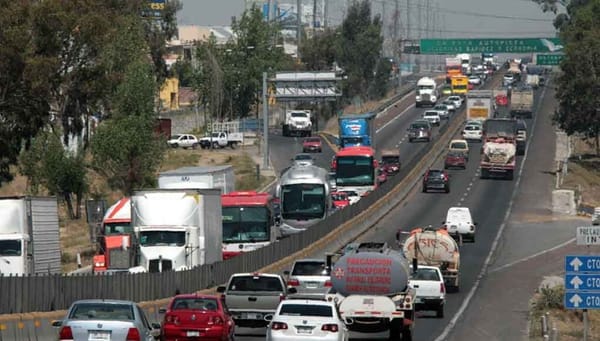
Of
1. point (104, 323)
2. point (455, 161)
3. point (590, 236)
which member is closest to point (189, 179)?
point (590, 236)

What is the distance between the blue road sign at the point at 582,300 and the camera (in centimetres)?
2602

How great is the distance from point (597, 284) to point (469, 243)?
40237 mm

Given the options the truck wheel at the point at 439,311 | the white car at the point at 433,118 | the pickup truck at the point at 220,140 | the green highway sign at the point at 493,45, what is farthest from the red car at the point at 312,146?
the truck wheel at the point at 439,311

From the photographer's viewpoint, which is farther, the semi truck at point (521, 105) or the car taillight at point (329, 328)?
the semi truck at point (521, 105)

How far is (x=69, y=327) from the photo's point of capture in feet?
76.9

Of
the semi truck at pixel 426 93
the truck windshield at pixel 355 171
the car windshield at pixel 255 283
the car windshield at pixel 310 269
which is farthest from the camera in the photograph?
the semi truck at pixel 426 93

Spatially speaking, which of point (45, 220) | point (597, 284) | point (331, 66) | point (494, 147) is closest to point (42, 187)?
point (494, 147)

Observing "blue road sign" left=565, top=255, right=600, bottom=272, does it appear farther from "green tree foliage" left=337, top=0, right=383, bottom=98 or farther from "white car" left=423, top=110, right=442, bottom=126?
"green tree foliage" left=337, top=0, right=383, bottom=98

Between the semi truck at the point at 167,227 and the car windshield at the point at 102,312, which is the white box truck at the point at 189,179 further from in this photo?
the car windshield at the point at 102,312

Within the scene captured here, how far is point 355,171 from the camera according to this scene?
78.1 m

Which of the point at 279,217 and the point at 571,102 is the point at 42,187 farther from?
the point at 571,102

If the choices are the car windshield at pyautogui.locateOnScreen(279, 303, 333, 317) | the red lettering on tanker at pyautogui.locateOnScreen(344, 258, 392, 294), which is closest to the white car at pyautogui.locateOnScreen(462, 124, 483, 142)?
the red lettering on tanker at pyautogui.locateOnScreen(344, 258, 392, 294)

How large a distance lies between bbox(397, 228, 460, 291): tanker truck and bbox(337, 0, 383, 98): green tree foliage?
146896 millimetres

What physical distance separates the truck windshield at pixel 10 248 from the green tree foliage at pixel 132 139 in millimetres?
39123
